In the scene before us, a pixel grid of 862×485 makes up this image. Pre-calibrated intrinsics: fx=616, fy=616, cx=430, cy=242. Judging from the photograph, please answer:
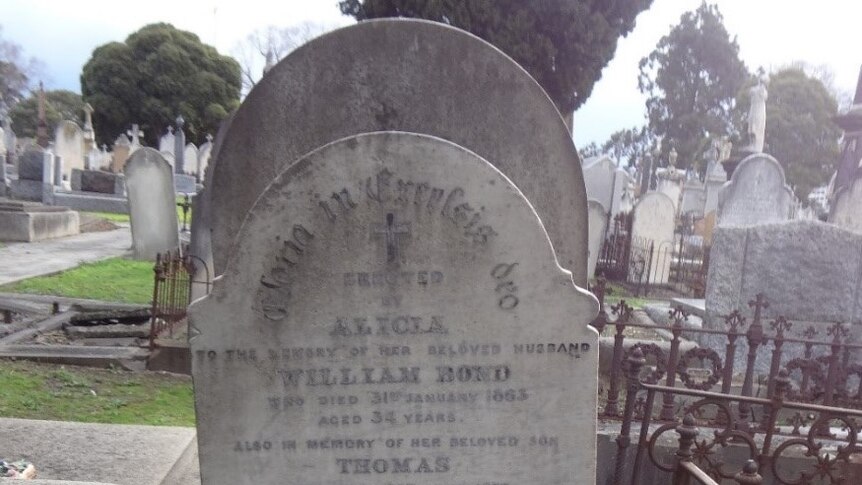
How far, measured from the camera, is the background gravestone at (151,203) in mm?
10578

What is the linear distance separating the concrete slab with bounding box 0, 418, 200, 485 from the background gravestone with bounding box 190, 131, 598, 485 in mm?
940

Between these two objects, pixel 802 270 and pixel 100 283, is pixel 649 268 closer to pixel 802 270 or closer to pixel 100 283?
pixel 802 270

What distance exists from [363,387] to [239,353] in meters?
0.45

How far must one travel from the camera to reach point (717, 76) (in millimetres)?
47250

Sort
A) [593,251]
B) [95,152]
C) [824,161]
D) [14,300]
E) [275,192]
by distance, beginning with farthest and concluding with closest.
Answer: [824,161] → [95,152] → [593,251] → [14,300] → [275,192]

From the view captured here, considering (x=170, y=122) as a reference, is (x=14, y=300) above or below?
below

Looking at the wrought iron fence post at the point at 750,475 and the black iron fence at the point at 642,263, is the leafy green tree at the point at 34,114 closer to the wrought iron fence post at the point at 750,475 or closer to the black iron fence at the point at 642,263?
the black iron fence at the point at 642,263

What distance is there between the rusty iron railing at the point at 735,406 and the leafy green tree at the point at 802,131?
36139mm

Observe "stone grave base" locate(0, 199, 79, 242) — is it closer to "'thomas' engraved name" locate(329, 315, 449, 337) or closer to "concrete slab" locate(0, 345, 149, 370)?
"concrete slab" locate(0, 345, 149, 370)

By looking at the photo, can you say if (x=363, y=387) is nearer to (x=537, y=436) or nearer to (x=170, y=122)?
(x=537, y=436)

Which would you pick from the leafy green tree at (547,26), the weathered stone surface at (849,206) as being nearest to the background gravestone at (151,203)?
the leafy green tree at (547,26)

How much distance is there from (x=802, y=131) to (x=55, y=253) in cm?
3917

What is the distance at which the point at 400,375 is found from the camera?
2.22m

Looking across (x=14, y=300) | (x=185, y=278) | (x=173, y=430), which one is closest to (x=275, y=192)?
(x=173, y=430)
